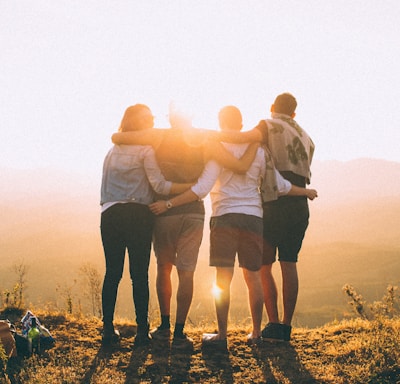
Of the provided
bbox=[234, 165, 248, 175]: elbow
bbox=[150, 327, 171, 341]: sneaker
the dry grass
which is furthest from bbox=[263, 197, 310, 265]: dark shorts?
bbox=[150, 327, 171, 341]: sneaker

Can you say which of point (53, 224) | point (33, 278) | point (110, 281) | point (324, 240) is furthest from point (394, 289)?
point (53, 224)

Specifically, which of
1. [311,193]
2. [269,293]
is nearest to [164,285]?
[269,293]

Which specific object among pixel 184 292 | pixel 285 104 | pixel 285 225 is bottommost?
pixel 184 292

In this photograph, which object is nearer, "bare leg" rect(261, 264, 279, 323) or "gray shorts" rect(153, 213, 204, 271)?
"gray shorts" rect(153, 213, 204, 271)

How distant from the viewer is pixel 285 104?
458 centimetres

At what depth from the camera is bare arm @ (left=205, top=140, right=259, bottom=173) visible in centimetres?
412

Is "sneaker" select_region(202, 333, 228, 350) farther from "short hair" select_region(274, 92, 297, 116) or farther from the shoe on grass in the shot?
"short hair" select_region(274, 92, 297, 116)

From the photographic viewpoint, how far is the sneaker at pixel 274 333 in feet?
14.9

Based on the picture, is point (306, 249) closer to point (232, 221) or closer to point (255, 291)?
point (255, 291)

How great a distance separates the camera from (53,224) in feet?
436

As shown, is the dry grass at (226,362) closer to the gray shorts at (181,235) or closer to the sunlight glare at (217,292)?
the sunlight glare at (217,292)

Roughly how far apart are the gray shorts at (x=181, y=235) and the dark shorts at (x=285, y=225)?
717 mm

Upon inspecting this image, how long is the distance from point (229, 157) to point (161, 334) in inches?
76.4

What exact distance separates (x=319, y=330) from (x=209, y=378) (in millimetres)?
2037
